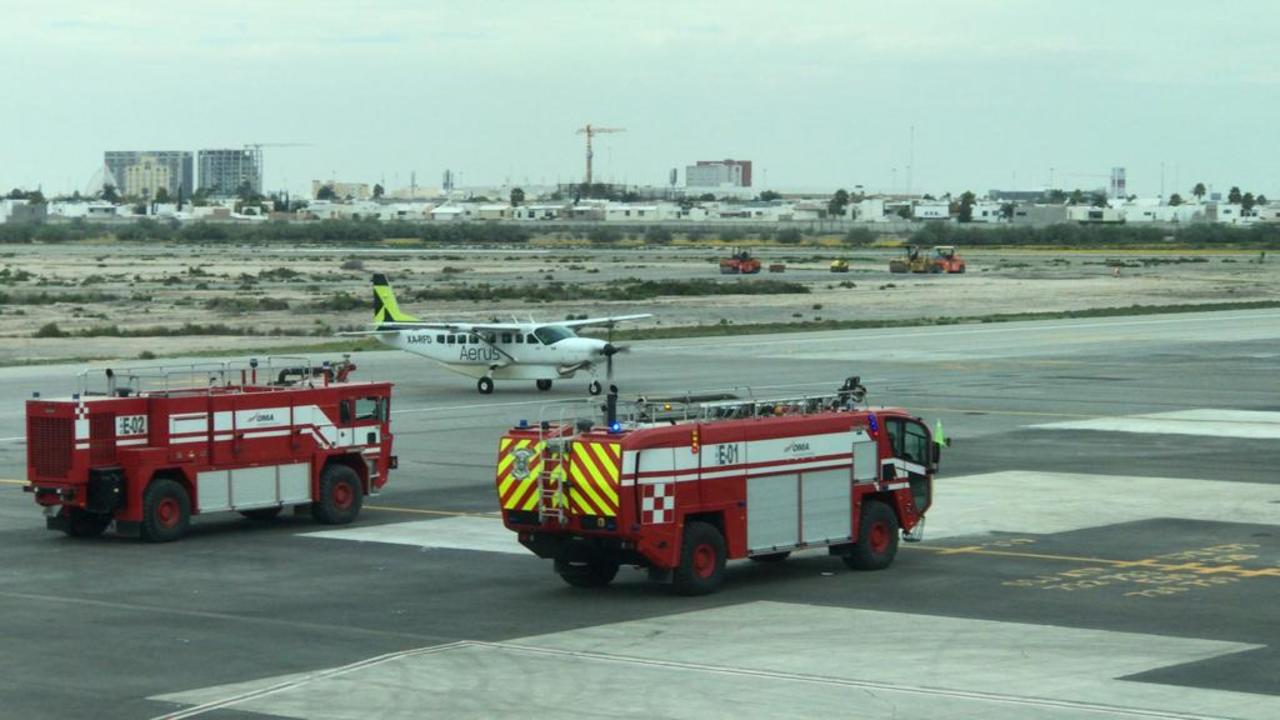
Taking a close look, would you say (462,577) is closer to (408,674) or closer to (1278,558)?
(408,674)

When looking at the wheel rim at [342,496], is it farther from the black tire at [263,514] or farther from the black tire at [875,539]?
the black tire at [875,539]

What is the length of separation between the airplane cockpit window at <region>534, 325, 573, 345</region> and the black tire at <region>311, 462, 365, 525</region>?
26.0 m

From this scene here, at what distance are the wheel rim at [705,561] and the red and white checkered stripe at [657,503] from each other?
0.76 meters

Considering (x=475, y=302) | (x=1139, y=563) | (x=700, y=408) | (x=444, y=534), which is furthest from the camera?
(x=475, y=302)

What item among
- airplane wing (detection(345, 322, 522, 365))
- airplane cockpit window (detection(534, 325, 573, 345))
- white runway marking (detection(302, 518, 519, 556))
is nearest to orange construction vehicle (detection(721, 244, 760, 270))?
airplane wing (detection(345, 322, 522, 365))

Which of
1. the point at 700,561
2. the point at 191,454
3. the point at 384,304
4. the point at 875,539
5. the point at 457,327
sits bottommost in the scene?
the point at 875,539

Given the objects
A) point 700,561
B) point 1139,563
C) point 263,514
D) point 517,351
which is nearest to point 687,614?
point 700,561

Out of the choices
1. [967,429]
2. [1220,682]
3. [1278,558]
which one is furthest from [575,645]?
[967,429]

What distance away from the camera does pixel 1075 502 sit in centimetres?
3509

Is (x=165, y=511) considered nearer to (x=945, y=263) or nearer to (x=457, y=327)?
(x=457, y=327)

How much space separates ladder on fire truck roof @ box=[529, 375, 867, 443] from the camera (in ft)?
83.2

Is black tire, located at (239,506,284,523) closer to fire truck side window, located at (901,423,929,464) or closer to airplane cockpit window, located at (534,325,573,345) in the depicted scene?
fire truck side window, located at (901,423,929,464)

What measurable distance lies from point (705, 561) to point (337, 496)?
999 centimetres

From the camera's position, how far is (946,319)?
330ft
